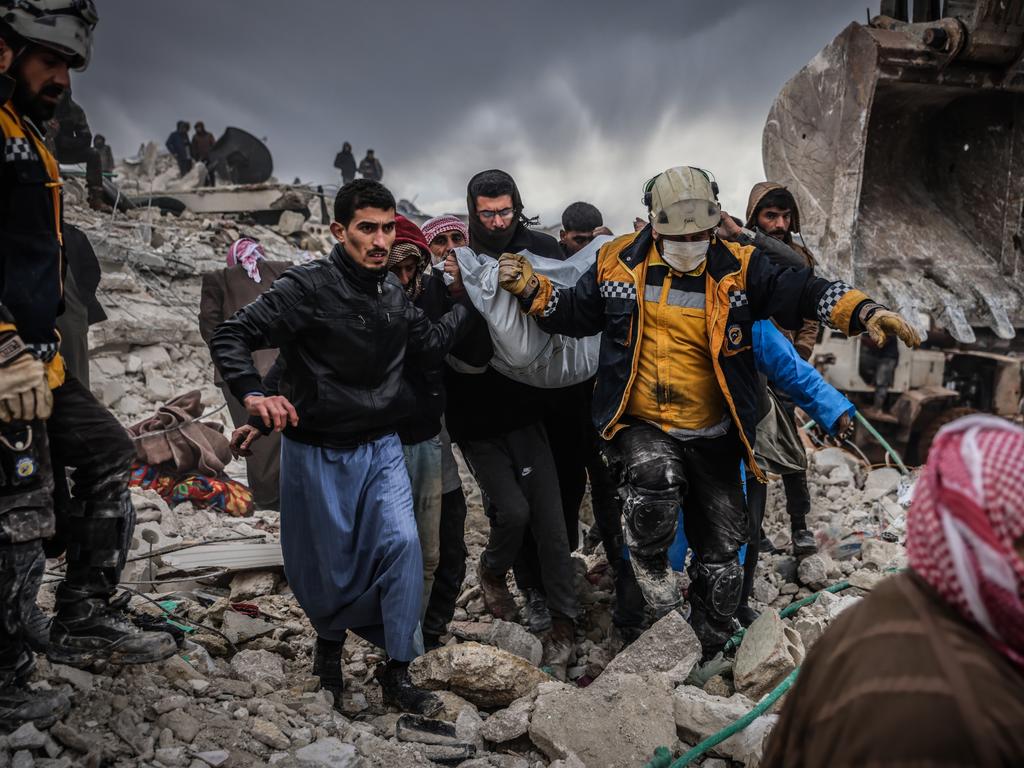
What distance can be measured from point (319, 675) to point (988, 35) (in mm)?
6915

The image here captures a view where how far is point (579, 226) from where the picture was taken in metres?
4.75

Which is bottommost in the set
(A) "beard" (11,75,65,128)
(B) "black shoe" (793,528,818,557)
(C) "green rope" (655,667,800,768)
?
(C) "green rope" (655,667,800,768)

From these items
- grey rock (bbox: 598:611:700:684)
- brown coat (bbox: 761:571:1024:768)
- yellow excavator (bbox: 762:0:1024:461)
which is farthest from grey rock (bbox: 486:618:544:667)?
yellow excavator (bbox: 762:0:1024:461)

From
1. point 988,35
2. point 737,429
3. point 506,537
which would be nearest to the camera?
point 737,429

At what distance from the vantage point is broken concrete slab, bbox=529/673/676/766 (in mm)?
2623

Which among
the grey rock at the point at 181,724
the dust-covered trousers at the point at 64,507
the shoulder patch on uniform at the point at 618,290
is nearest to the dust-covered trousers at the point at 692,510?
the shoulder patch on uniform at the point at 618,290

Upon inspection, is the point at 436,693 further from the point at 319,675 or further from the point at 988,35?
the point at 988,35

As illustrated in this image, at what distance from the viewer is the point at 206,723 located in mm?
2561

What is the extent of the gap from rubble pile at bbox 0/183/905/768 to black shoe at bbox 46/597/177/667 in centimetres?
9

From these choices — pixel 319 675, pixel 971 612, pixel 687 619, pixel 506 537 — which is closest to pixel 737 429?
pixel 687 619

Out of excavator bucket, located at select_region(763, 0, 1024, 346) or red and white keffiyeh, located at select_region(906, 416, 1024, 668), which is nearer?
red and white keffiyeh, located at select_region(906, 416, 1024, 668)

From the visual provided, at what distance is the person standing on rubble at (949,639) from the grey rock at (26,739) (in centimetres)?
205

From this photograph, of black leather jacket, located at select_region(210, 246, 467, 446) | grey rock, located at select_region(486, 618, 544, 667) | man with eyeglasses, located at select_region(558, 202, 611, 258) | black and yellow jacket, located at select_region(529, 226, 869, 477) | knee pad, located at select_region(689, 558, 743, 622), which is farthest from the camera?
man with eyeglasses, located at select_region(558, 202, 611, 258)

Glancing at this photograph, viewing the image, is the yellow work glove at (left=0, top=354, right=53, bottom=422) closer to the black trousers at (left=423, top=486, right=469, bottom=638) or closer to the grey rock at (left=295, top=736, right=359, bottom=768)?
the grey rock at (left=295, top=736, right=359, bottom=768)
